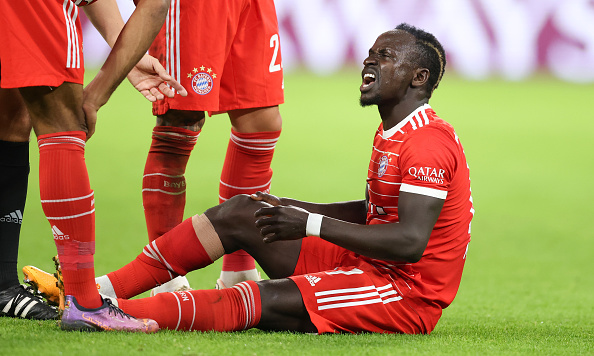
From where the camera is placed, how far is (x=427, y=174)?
276cm

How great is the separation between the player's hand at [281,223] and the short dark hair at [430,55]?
792mm

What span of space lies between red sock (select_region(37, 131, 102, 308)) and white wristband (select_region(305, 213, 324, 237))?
739 mm

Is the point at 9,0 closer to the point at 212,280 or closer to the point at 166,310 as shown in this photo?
the point at 166,310

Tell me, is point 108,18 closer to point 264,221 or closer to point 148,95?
point 148,95

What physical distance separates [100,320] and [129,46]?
0.95 m

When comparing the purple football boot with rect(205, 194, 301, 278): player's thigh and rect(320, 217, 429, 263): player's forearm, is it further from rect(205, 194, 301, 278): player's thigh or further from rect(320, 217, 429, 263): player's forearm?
rect(320, 217, 429, 263): player's forearm

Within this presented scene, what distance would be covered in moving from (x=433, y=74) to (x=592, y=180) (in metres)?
5.34

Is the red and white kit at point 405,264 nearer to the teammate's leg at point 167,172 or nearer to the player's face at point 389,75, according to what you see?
the player's face at point 389,75

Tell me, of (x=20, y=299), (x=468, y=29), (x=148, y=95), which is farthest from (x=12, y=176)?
(x=468, y=29)

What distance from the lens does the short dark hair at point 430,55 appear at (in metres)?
3.14

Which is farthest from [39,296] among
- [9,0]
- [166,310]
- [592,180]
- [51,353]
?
[592,180]

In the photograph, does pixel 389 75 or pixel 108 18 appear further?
pixel 108 18

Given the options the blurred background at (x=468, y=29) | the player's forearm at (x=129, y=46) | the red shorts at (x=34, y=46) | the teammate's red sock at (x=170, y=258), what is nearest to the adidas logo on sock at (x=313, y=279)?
the teammate's red sock at (x=170, y=258)

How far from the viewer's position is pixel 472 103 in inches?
475
